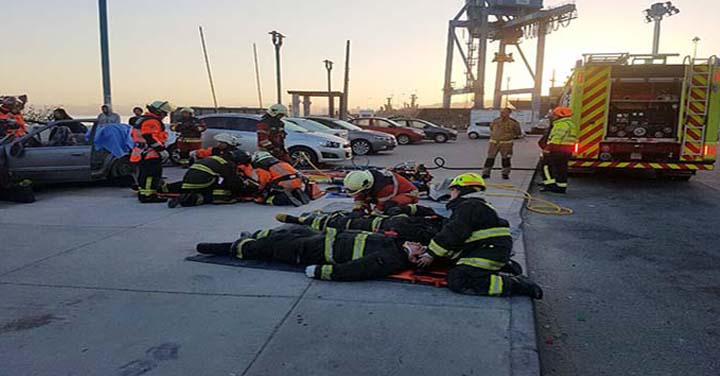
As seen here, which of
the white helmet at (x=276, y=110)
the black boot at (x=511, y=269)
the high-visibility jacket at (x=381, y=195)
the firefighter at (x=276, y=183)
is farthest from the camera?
the white helmet at (x=276, y=110)

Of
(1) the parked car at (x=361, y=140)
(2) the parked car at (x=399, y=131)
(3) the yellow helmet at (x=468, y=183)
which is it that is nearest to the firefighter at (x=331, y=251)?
(3) the yellow helmet at (x=468, y=183)

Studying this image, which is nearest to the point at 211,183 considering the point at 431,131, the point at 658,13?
the point at 431,131

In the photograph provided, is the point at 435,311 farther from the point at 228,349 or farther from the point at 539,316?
the point at 228,349

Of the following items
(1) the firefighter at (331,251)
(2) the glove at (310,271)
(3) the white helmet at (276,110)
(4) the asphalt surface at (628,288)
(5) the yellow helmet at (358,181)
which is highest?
(3) the white helmet at (276,110)

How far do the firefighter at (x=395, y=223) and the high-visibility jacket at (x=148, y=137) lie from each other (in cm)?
351

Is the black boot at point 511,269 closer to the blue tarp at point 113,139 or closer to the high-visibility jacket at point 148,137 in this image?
the high-visibility jacket at point 148,137

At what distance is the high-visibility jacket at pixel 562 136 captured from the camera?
9117 mm

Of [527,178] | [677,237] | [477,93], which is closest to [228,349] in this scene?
[677,237]

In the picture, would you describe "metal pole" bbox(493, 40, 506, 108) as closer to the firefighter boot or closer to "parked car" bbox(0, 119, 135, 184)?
"parked car" bbox(0, 119, 135, 184)

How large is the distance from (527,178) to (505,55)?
176ft

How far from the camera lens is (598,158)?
10.6 metres

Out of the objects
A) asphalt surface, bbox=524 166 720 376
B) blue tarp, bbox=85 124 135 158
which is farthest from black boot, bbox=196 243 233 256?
blue tarp, bbox=85 124 135 158

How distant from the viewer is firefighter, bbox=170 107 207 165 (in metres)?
12.2

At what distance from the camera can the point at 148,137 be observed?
793cm
